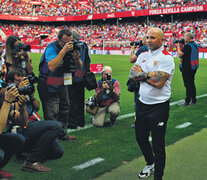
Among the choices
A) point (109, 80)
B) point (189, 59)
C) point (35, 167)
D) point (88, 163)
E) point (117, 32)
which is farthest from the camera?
point (117, 32)

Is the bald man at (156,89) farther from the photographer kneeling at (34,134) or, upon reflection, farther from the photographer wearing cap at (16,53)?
the photographer wearing cap at (16,53)

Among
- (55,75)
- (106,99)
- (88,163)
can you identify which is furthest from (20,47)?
(88,163)

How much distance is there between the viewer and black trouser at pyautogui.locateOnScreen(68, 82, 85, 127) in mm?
6074

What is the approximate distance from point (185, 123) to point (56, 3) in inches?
2505

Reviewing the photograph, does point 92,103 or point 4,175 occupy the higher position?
point 92,103

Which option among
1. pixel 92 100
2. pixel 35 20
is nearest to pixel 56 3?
pixel 35 20

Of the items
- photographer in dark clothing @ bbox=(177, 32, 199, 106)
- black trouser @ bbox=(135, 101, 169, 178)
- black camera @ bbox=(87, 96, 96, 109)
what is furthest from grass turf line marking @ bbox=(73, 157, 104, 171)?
photographer in dark clothing @ bbox=(177, 32, 199, 106)

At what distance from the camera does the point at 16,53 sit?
5.31 meters

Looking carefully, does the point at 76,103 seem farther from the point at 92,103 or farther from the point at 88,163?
the point at 88,163

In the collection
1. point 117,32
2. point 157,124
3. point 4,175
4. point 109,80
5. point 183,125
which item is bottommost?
point 183,125

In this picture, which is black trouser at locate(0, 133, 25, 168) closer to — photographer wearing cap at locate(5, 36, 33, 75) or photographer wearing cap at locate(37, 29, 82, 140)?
photographer wearing cap at locate(37, 29, 82, 140)

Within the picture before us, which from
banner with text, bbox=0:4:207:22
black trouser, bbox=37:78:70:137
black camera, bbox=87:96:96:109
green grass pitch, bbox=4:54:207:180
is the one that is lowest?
green grass pitch, bbox=4:54:207:180

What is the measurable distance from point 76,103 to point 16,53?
163 centimetres

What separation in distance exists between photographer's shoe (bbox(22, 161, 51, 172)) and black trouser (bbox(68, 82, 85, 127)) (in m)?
2.19
